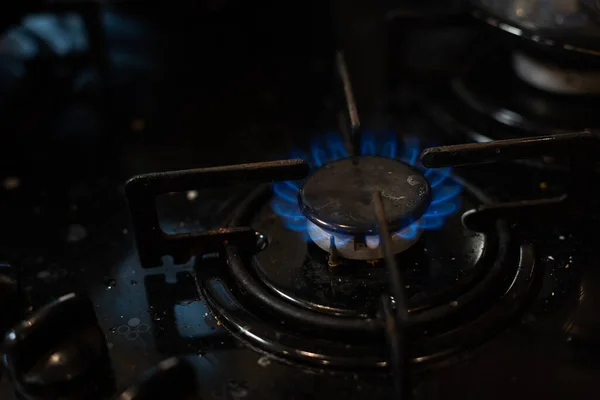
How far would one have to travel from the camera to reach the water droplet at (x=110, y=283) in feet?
1.98

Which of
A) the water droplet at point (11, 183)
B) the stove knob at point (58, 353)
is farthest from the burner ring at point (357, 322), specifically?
the water droplet at point (11, 183)

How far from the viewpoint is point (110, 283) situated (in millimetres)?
609

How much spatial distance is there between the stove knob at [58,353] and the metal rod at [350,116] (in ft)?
0.94

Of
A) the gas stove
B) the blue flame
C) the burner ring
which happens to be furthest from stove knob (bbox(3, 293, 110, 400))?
the blue flame

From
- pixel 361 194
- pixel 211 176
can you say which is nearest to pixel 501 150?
pixel 361 194

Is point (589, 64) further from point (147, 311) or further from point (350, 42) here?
point (147, 311)

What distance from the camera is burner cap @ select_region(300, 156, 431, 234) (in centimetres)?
56

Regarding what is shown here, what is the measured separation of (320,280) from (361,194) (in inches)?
3.4

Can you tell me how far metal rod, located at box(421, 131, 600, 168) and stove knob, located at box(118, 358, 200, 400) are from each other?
26 cm

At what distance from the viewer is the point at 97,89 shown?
91 centimetres

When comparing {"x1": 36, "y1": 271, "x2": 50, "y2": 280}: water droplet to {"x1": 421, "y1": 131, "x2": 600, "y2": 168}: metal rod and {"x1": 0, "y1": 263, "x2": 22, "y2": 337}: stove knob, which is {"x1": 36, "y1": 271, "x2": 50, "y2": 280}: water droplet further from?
{"x1": 421, "y1": 131, "x2": 600, "y2": 168}: metal rod

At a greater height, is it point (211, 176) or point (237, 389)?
point (211, 176)

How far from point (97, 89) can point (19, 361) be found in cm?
52

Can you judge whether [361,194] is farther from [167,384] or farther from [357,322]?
[167,384]
